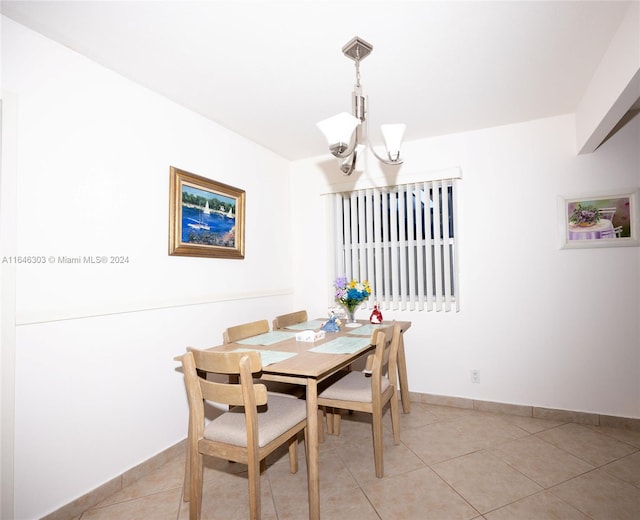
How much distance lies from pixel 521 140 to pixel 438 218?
95cm

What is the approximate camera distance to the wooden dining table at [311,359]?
5.80 ft

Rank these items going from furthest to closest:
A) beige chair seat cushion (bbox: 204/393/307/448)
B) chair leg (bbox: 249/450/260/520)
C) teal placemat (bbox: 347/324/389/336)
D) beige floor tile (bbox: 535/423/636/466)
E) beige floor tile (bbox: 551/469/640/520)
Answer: teal placemat (bbox: 347/324/389/336), beige floor tile (bbox: 535/423/636/466), beige floor tile (bbox: 551/469/640/520), beige chair seat cushion (bbox: 204/393/307/448), chair leg (bbox: 249/450/260/520)

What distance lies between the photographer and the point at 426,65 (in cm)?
223

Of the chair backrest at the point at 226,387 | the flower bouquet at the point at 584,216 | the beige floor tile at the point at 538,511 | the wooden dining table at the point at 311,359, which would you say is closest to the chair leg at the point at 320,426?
the wooden dining table at the point at 311,359

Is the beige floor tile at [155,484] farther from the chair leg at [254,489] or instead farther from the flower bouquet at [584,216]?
the flower bouquet at [584,216]

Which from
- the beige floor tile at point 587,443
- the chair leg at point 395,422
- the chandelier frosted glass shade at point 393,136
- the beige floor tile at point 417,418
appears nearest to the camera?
the chandelier frosted glass shade at point 393,136

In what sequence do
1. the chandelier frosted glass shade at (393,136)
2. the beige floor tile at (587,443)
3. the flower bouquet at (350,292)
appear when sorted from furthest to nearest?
1. the flower bouquet at (350,292)
2. the beige floor tile at (587,443)
3. the chandelier frosted glass shade at (393,136)

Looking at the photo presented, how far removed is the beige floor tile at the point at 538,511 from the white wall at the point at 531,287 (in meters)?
1.30

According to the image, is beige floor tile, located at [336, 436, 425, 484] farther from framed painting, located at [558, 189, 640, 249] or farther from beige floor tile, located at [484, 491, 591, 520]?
framed painting, located at [558, 189, 640, 249]

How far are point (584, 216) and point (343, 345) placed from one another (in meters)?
2.28

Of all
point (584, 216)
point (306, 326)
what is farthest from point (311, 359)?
point (584, 216)

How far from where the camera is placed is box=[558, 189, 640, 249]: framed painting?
2.80 m

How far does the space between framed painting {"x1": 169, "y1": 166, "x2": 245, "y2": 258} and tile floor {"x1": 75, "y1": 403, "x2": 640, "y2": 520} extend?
1527mm

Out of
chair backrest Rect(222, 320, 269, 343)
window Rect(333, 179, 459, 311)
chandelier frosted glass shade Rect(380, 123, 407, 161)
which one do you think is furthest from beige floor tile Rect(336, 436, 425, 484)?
chandelier frosted glass shade Rect(380, 123, 407, 161)
